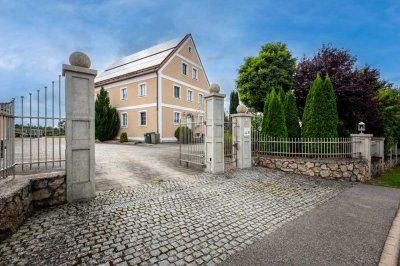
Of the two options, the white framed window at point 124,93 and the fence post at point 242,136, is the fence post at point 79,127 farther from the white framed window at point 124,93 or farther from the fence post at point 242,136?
the white framed window at point 124,93

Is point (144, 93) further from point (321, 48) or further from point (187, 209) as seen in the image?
point (187, 209)

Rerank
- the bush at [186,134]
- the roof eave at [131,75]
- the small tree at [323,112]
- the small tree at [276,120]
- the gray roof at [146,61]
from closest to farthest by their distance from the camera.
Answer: the small tree at [323,112] → the bush at [186,134] → the small tree at [276,120] → the roof eave at [131,75] → the gray roof at [146,61]

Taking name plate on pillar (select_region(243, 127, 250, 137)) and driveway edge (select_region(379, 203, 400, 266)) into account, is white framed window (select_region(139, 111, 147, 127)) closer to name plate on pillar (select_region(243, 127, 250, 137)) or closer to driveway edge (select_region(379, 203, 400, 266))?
name plate on pillar (select_region(243, 127, 250, 137))

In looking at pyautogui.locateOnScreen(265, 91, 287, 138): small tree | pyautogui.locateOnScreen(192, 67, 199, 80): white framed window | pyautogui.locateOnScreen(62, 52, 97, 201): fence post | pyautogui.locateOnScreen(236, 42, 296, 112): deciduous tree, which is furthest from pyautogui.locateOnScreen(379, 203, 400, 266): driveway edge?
pyautogui.locateOnScreen(192, 67, 199, 80): white framed window

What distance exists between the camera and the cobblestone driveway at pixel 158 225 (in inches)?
99.0

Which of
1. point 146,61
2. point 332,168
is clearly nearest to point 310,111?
point 332,168

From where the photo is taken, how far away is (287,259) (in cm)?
257

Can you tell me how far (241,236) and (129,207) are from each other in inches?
87.9

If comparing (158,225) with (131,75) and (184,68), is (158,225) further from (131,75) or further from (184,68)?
(184,68)

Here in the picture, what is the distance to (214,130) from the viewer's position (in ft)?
23.1

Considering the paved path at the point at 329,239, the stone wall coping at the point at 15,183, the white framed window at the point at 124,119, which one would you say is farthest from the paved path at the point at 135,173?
the white framed window at the point at 124,119

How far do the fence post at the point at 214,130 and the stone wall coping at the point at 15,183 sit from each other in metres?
Result: 4.43

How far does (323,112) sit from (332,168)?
2.36 m

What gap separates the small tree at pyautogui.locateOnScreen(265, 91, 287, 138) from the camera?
890 cm
